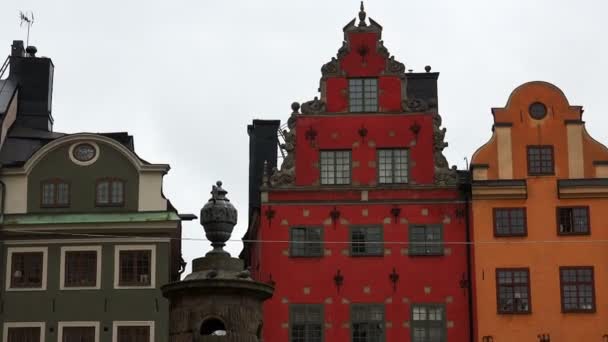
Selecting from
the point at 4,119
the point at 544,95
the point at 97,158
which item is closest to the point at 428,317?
the point at 544,95

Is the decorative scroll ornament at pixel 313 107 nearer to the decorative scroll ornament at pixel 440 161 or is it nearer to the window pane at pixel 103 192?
the decorative scroll ornament at pixel 440 161

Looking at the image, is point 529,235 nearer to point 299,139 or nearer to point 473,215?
point 473,215

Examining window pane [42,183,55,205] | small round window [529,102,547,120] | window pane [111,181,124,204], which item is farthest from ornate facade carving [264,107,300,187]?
small round window [529,102,547,120]

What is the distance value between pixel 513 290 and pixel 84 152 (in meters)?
15.7

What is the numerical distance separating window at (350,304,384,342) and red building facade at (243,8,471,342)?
34mm

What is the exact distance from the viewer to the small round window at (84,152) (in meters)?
43.8

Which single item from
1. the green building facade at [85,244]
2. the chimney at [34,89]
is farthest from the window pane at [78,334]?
the chimney at [34,89]

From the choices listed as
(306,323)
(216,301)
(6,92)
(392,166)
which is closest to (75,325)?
(306,323)

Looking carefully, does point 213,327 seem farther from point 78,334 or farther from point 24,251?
point 24,251

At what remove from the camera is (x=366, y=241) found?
139ft

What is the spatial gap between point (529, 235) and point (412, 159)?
475 centimetres

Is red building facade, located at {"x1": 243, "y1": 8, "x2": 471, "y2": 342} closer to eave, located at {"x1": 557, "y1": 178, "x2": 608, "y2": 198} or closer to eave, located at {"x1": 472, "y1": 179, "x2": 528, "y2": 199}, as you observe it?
eave, located at {"x1": 472, "y1": 179, "x2": 528, "y2": 199}

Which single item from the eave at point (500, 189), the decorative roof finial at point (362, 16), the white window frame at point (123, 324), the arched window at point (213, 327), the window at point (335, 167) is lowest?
the arched window at point (213, 327)

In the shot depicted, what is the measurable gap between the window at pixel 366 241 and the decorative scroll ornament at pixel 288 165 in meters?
2.81
